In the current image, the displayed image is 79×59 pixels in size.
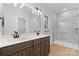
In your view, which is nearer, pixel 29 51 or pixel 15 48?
pixel 15 48

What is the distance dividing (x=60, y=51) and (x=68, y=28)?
0.47 metres

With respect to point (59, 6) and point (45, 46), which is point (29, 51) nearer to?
point (45, 46)

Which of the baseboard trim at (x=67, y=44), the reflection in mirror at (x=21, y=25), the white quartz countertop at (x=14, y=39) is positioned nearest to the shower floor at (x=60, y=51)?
the baseboard trim at (x=67, y=44)

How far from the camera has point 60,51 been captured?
5.42ft

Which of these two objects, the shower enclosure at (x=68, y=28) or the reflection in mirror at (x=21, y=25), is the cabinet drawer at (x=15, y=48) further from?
the shower enclosure at (x=68, y=28)

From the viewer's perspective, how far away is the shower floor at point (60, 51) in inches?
62.9

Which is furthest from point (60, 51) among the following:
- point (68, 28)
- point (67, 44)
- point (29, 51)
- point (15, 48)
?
point (15, 48)

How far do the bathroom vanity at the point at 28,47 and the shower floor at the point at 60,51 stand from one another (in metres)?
0.09

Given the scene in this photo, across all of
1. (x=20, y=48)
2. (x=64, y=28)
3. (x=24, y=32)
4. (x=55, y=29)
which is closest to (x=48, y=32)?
(x=55, y=29)

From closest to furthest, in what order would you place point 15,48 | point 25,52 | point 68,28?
point 15,48 < point 25,52 < point 68,28

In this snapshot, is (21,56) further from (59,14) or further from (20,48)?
(59,14)

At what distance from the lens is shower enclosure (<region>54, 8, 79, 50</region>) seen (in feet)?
5.44

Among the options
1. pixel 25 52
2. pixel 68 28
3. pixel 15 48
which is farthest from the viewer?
pixel 68 28

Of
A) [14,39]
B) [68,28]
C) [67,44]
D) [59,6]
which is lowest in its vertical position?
[67,44]
